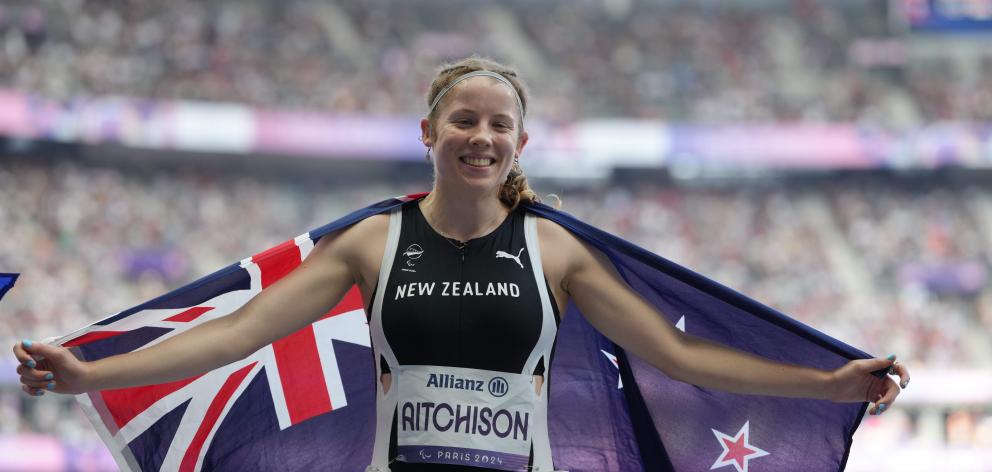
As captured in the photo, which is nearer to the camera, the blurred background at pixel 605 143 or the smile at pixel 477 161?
the smile at pixel 477 161

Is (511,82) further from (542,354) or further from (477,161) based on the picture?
(542,354)

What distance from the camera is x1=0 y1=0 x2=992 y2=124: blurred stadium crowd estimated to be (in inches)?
942

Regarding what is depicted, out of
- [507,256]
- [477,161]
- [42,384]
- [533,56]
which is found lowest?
[42,384]

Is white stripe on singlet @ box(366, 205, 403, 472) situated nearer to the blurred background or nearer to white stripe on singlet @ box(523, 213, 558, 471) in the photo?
white stripe on singlet @ box(523, 213, 558, 471)

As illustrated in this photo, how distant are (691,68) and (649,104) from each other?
1.77m

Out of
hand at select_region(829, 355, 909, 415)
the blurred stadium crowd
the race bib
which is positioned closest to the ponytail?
the race bib

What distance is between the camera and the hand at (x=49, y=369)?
296 centimetres

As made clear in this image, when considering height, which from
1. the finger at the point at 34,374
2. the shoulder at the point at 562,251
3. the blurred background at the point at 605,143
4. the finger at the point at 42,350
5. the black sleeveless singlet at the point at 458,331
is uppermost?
the blurred background at the point at 605,143

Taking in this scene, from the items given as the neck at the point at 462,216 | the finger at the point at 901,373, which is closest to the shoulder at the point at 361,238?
the neck at the point at 462,216

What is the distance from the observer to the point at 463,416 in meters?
2.88

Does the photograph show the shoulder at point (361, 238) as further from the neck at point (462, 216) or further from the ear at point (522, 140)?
the ear at point (522, 140)

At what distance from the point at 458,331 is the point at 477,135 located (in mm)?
520

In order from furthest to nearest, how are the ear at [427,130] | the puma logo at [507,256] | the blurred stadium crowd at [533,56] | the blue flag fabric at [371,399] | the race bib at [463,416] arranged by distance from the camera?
1. the blurred stadium crowd at [533,56]
2. the blue flag fabric at [371,399]
3. the ear at [427,130]
4. the puma logo at [507,256]
5. the race bib at [463,416]

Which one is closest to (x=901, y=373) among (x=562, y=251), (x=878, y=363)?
(x=878, y=363)
